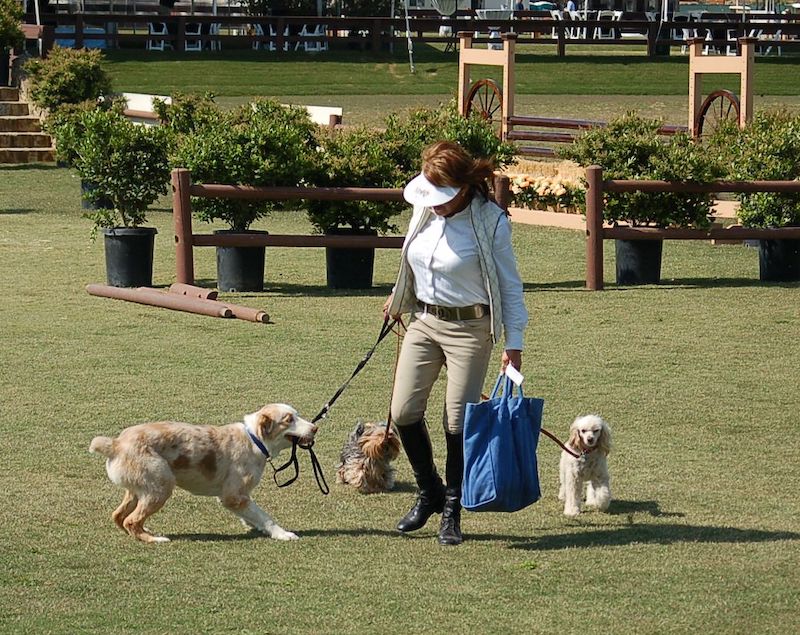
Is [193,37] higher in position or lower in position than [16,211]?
higher

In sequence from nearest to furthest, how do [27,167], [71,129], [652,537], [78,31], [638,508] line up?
[652,537] < [638,508] < [71,129] < [27,167] < [78,31]

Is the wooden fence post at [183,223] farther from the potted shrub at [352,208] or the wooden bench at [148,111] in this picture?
the wooden bench at [148,111]

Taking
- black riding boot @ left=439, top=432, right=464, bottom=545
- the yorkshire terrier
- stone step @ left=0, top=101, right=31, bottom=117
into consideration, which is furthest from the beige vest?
stone step @ left=0, top=101, right=31, bottom=117

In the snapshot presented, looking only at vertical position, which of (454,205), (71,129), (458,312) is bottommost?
(458,312)

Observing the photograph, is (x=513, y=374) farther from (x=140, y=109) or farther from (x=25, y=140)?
(x=25, y=140)

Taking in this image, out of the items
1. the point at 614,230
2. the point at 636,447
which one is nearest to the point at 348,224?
the point at 614,230

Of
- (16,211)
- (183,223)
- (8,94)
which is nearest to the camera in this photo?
(183,223)

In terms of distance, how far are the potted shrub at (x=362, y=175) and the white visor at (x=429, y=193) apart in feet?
25.9

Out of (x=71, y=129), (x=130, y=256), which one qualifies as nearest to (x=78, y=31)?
(x=71, y=129)

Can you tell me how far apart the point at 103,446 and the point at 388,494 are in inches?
75.1

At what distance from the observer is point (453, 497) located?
6.85m

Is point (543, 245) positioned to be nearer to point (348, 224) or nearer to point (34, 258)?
point (348, 224)

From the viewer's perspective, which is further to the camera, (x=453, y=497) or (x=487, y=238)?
(x=453, y=497)

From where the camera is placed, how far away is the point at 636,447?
877cm
